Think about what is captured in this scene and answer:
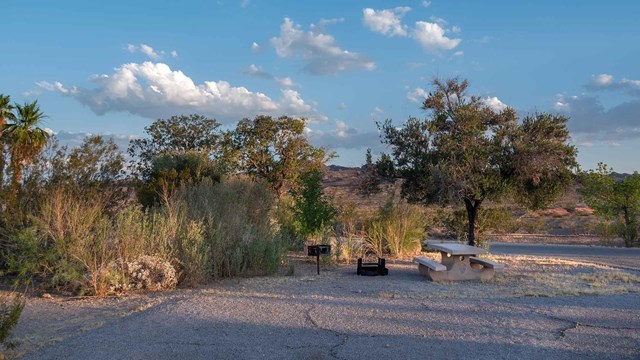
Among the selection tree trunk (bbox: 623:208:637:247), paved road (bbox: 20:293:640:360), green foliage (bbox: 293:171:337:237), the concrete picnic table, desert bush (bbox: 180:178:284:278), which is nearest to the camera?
paved road (bbox: 20:293:640:360)

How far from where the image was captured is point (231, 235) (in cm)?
1248

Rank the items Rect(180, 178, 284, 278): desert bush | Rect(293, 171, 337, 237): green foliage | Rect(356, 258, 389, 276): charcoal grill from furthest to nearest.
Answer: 1. Rect(293, 171, 337, 237): green foliage
2. Rect(356, 258, 389, 276): charcoal grill
3. Rect(180, 178, 284, 278): desert bush

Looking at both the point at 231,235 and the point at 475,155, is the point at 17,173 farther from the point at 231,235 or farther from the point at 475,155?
the point at 475,155

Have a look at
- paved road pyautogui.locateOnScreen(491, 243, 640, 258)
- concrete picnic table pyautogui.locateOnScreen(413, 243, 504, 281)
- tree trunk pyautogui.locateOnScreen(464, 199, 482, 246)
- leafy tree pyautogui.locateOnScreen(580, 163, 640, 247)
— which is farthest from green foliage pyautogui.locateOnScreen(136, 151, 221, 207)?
leafy tree pyautogui.locateOnScreen(580, 163, 640, 247)

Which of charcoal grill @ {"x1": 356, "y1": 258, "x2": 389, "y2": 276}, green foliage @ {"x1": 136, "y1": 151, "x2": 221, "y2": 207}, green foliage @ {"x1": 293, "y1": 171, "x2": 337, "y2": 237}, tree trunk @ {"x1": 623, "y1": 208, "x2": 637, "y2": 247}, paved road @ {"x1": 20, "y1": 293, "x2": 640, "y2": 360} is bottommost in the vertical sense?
paved road @ {"x1": 20, "y1": 293, "x2": 640, "y2": 360}

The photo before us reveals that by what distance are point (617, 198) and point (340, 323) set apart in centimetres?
2536

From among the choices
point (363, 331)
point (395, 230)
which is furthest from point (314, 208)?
point (363, 331)

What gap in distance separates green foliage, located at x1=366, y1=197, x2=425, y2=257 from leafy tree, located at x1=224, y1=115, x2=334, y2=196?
11.0 m

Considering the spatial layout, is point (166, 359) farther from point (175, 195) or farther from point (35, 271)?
point (175, 195)

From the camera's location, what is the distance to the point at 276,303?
29.3ft

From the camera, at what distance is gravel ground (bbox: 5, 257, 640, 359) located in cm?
627

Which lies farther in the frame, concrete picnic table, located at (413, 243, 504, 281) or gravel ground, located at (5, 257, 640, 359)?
concrete picnic table, located at (413, 243, 504, 281)

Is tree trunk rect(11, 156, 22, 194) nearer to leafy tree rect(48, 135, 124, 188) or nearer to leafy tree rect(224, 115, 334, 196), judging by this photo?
leafy tree rect(48, 135, 124, 188)

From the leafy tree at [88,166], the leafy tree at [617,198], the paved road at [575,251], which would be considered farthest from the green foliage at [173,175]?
the leafy tree at [617,198]
